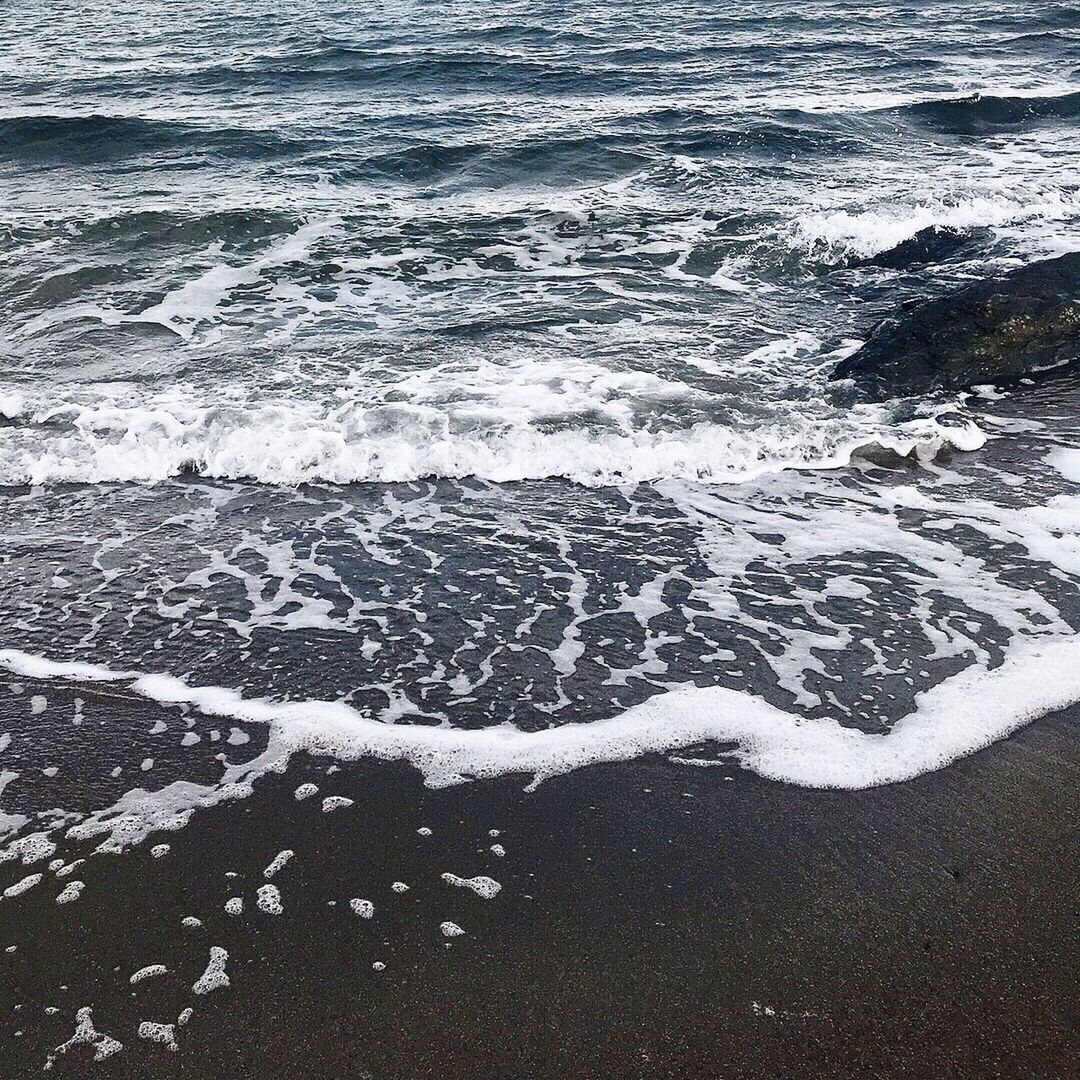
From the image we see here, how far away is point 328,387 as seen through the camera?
720 centimetres

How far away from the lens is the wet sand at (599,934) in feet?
8.77

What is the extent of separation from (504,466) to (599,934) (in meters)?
3.62

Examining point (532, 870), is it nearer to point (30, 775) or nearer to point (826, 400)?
point (30, 775)

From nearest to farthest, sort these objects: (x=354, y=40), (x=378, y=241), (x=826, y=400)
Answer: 1. (x=826, y=400)
2. (x=378, y=241)
3. (x=354, y=40)

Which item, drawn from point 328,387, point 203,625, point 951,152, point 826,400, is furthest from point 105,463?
point 951,152

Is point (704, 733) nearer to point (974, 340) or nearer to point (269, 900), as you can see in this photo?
point (269, 900)

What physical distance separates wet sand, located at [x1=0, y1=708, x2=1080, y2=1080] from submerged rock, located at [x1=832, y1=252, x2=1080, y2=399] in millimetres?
3845

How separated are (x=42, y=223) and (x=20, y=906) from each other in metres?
10.0

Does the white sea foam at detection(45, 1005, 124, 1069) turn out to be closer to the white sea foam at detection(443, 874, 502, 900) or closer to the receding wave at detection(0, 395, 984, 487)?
the white sea foam at detection(443, 874, 502, 900)

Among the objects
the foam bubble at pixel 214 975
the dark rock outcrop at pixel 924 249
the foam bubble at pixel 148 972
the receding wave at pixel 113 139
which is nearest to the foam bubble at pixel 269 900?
the foam bubble at pixel 214 975

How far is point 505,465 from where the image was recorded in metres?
6.20

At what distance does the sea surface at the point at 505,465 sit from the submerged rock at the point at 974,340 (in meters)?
0.24

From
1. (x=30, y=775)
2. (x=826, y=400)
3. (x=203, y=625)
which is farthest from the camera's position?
(x=826, y=400)

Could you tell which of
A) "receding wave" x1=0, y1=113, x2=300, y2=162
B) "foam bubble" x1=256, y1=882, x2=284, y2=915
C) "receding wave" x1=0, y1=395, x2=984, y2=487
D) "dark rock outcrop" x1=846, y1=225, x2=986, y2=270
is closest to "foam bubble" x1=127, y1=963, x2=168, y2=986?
"foam bubble" x1=256, y1=882, x2=284, y2=915
